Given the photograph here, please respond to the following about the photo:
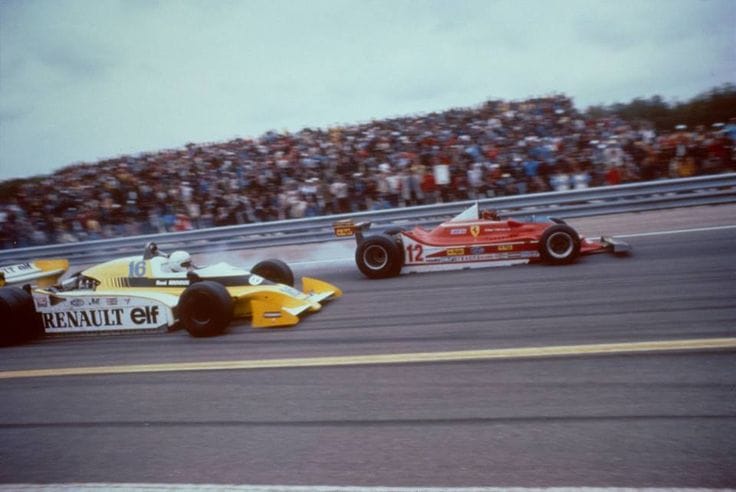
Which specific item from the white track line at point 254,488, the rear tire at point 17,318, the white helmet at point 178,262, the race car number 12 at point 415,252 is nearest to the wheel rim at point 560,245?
the race car number 12 at point 415,252

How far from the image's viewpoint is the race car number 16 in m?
7.21

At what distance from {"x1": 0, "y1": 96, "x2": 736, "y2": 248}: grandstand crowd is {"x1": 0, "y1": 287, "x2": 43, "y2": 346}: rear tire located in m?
6.95

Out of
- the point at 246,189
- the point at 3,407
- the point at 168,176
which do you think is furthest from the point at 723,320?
the point at 168,176

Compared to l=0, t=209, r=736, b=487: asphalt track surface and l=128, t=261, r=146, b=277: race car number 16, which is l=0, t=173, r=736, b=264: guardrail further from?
l=128, t=261, r=146, b=277: race car number 16

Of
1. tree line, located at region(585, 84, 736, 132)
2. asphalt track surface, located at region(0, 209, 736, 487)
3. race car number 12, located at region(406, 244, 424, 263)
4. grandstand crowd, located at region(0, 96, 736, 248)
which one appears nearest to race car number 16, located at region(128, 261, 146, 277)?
asphalt track surface, located at region(0, 209, 736, 487)

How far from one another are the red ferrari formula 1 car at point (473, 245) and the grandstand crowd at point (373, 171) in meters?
4.26

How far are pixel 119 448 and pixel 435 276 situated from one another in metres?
5.40

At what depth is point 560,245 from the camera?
8250mm

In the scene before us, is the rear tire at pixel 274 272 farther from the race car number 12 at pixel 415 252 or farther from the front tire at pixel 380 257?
the race car number 12 at pixel 415 252

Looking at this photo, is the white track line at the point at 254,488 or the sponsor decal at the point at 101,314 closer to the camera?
the white track line at the point at 254,488

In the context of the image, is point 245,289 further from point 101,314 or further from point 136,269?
point 101,314

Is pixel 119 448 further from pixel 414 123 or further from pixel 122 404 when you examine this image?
pixel 414 123

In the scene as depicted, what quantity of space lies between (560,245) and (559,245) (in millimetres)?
14

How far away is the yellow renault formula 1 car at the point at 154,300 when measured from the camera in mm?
6461
